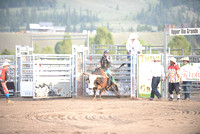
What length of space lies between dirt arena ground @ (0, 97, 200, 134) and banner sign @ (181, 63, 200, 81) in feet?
8.07

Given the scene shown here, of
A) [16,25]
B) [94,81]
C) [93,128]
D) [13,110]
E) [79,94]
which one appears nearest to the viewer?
[93,128]

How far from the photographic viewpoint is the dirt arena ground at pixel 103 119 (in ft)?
26.5

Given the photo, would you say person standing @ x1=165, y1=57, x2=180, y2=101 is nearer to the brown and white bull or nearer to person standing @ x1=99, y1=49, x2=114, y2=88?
person standing @ x1=99, y1=49, x2=114, y2=88

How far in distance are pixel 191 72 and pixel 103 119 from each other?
21.3ft

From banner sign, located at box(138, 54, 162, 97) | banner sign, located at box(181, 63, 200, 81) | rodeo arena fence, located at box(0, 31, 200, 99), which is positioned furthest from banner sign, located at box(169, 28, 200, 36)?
banner sign, located at box(138, 54, 162, 97)

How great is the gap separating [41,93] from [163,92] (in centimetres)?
538

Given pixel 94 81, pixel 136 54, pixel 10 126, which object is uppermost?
pixel 136 54

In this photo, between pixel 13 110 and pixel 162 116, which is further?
pixel 13 110

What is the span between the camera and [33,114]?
10.7 meters

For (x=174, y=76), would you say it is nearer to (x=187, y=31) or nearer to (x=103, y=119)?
(x=187, y=31)

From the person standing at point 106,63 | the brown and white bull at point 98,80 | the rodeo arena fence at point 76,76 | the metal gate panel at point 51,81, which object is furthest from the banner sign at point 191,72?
the metal gate panel at point 51,81

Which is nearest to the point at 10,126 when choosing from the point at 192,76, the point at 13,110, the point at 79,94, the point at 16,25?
the point at 13,110

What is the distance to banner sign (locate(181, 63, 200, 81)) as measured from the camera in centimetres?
1454

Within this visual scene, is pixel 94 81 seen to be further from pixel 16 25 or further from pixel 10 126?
pixel 16 25
